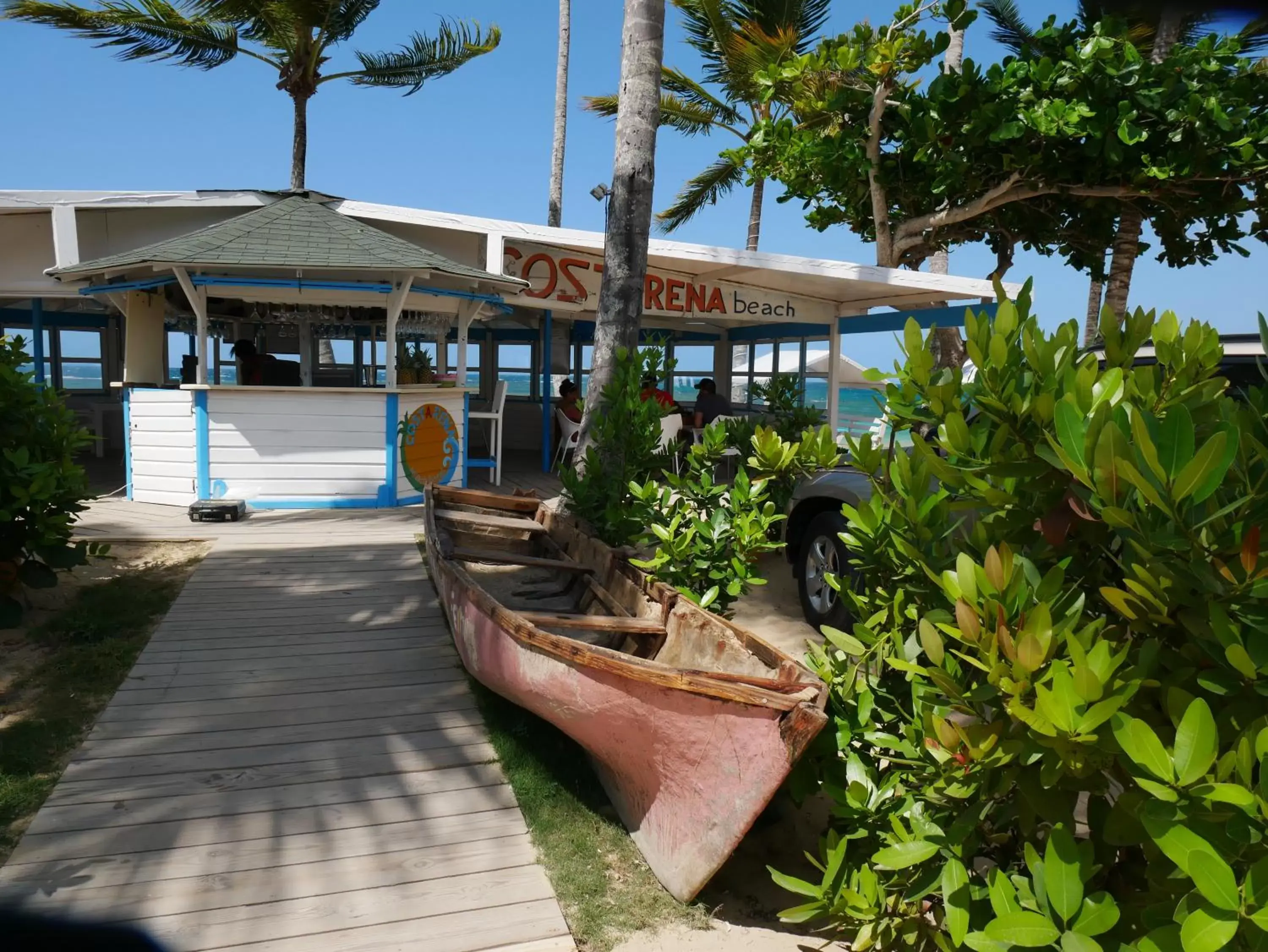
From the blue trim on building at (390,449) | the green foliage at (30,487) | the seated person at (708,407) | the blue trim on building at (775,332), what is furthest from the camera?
the blue trim on building at (775,332)

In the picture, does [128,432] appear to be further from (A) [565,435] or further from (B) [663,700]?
(B) [663,700]

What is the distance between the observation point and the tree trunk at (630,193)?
717 centimetres

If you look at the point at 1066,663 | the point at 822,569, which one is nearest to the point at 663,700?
the point at 1066,663

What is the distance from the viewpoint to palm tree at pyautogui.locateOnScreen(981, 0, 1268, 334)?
1.07 metres

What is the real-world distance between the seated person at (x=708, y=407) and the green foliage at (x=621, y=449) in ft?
22.0

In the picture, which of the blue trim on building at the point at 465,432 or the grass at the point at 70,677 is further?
the blue trim on building at the point at 465,432

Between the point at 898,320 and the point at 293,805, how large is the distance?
435 inches

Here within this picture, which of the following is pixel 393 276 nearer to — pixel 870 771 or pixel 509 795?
pixel 509 795

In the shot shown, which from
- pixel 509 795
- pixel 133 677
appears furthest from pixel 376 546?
pixel 509 795

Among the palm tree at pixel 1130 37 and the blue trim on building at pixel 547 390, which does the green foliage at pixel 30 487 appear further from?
the blue trim on building at pixel 547 390

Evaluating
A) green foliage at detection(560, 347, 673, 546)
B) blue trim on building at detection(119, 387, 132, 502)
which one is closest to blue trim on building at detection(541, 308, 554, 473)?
blue trim on building at detection(119, 387, 132, 502)

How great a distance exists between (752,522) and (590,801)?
1.50 m

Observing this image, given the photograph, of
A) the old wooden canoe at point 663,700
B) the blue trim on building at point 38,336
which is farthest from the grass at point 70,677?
the blue trim on building at point 38,336

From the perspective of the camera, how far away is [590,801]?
3.88 metres
